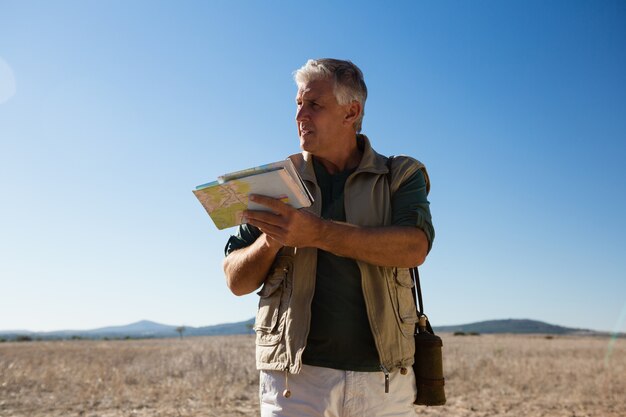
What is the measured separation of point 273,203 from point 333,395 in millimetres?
802

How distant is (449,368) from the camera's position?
1543 centimetres

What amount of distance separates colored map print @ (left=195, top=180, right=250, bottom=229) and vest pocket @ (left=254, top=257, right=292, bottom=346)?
1.01ft

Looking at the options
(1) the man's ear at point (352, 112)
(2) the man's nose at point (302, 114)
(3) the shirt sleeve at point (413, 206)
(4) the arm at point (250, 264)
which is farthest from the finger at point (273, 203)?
(1) the man's ear at point (352, 112)

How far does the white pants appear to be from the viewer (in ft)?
7.63

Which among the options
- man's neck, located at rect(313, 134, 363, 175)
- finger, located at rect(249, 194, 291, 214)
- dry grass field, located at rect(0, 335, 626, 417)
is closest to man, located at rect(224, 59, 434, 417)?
finger, located at rect(249, 194, 291, 214)

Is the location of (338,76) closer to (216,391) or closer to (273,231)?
(273,231)

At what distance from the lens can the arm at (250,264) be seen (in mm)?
2434

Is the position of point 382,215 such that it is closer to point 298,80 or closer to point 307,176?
point 307,176

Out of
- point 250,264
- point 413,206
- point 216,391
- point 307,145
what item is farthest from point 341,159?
point 216,391

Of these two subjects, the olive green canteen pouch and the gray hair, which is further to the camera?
the gray hair

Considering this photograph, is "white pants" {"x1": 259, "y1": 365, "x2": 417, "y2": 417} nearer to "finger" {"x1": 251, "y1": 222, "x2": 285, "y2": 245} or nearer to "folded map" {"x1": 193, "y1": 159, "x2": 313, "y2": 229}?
"finger" {"x1": 251, "y1": 222, "x2": 285, "y2": 245}

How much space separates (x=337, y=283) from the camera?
2.51 metres

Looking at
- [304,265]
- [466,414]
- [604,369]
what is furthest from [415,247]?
[604,369]

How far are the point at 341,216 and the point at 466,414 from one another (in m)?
8.05
